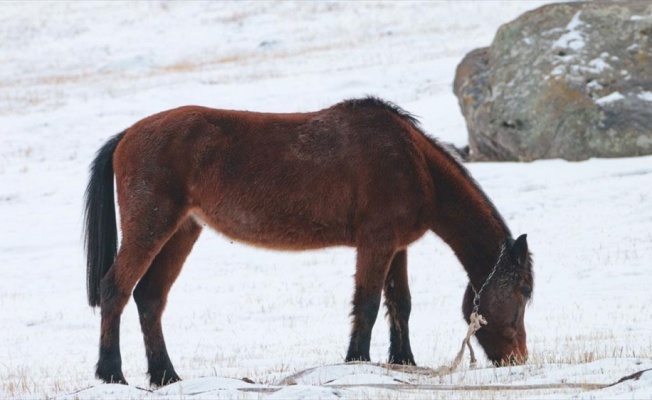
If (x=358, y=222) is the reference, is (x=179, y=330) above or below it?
below

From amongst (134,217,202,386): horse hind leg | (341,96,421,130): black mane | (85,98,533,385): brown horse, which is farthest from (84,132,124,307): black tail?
(341,96,421,130): black mane

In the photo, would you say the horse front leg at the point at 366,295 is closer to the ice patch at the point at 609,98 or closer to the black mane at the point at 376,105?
the black mane at the point at 376,105

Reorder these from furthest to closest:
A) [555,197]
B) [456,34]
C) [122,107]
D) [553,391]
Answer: [456,34], [122,107], [555,197], [553,391]

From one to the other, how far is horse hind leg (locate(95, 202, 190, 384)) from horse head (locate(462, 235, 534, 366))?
255cm

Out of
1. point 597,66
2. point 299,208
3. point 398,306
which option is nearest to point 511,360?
point 398,306

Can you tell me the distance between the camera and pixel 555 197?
16469 mm

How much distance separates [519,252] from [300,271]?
6.69 meters

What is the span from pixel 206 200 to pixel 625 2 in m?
13.0

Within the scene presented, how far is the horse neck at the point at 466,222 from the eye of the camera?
7.84 m

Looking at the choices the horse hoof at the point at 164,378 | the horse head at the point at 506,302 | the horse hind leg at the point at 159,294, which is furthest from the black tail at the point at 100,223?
the horse head at the point at 506,302

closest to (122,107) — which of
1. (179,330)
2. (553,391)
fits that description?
(179,330)

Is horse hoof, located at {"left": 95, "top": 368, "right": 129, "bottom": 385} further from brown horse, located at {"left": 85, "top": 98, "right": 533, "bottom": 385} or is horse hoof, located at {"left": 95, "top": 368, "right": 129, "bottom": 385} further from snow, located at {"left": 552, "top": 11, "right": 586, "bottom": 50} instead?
snow, located at {"left": 552, "top": 11, "right": 586, "bottom": 50}

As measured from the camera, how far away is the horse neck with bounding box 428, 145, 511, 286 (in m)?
7.84

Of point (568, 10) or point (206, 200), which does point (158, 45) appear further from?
point (206, 200)
